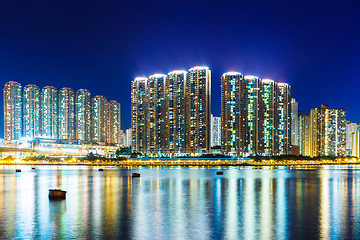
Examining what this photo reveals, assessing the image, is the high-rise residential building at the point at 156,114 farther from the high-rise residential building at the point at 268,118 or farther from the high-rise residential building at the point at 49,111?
the high-rise residential building at the point at 49,111

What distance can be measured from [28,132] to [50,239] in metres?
186

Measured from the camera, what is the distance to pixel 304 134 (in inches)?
7338

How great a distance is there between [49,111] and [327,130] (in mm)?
133026

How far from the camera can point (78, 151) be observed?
190 metres

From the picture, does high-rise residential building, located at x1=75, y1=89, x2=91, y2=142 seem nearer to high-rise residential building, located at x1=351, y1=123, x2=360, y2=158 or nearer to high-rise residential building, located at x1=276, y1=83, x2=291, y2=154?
high-rise residential building, located at x1=276, y1=83, x2=291, y2=154

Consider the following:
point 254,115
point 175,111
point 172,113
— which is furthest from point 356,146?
point 172,113

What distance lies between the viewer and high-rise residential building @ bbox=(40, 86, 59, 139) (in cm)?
18900

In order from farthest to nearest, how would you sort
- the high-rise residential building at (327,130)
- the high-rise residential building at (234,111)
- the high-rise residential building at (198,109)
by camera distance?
the high-rise residential building at (327,130) → the high-rise residential building at (234,111) → the high-rise residential building at (198,109)

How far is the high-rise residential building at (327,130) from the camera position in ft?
576

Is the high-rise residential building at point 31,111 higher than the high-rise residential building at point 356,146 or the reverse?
higher

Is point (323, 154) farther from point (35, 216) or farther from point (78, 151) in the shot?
point (35, 216)

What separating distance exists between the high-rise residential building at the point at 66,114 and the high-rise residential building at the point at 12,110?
19.0 metres

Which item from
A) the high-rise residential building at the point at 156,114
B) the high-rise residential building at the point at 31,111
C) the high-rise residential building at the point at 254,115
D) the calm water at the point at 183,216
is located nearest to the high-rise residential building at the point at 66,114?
the high-rise residential building at the point at 31,111

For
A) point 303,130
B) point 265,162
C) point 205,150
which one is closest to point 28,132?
point 205,150
